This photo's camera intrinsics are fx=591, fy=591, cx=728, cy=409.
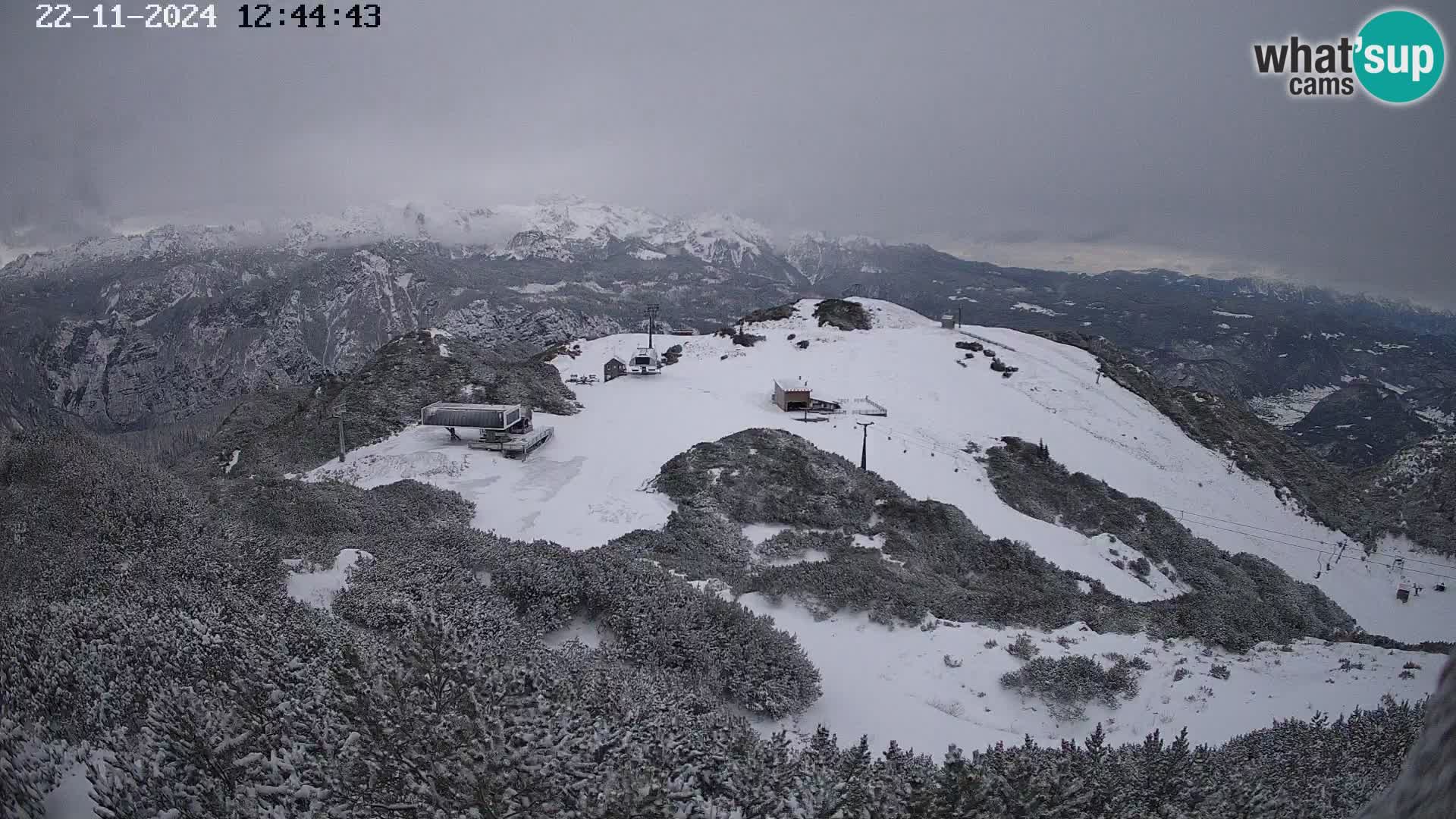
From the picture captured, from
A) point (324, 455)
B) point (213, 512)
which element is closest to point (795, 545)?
point (213, 512)

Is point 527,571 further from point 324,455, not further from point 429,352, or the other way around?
point 429,352

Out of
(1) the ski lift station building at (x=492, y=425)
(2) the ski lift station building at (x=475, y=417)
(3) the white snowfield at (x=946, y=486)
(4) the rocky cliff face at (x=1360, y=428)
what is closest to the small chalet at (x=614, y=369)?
(3) the white snowfield at (x=946, y=486)

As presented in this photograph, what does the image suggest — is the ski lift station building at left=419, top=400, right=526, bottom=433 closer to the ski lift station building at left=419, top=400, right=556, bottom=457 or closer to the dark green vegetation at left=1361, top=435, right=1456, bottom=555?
the ski lift station building at left=419, top=400, right=556, bottom=457

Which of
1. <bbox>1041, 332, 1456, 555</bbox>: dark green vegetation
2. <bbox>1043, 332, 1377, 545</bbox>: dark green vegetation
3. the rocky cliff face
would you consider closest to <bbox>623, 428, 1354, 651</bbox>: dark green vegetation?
<bbox>1041, 332, 1456, 555</bbox>: dark green vegetation

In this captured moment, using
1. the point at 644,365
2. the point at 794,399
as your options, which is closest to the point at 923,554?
the point at 794,399

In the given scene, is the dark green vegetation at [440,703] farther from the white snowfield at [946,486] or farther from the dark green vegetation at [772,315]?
the dark green vegetation at [772,315]

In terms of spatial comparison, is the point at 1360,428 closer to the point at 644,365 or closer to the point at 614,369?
the point at 644,365
